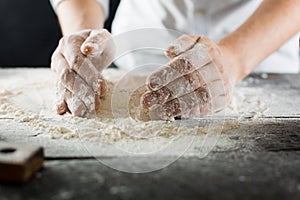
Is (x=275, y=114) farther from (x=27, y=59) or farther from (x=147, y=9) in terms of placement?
(x=27, y=59)

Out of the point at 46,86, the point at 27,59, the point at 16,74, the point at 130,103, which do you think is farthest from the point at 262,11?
the point at 27,59

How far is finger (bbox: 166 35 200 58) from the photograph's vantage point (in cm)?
92

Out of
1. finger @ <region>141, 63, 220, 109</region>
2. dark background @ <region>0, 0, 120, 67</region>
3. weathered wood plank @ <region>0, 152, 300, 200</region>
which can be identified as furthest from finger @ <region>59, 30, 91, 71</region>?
dark background @ <region>0, 0, 120, 67</region>

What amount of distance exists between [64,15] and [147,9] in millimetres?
238

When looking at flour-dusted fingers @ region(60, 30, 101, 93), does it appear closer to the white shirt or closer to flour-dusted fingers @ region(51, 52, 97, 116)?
flour-dusted fingers @ region(51, 52, 97, 116)

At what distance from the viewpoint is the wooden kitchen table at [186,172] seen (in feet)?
2.06

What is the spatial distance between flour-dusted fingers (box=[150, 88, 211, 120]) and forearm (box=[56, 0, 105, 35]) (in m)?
0.35

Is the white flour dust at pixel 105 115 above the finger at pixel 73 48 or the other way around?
the other way around

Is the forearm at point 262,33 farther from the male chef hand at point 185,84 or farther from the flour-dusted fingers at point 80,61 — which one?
the flour-dusted fingers at point 80,61

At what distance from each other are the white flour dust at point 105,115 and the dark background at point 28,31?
659 millimetres

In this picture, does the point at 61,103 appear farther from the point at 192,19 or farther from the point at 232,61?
the point at 192,19

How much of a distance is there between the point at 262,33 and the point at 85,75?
435mm

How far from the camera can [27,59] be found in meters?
1.85

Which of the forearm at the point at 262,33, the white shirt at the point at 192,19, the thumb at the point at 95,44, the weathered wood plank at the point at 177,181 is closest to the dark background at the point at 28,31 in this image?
the white shirt at the point at 192,19
